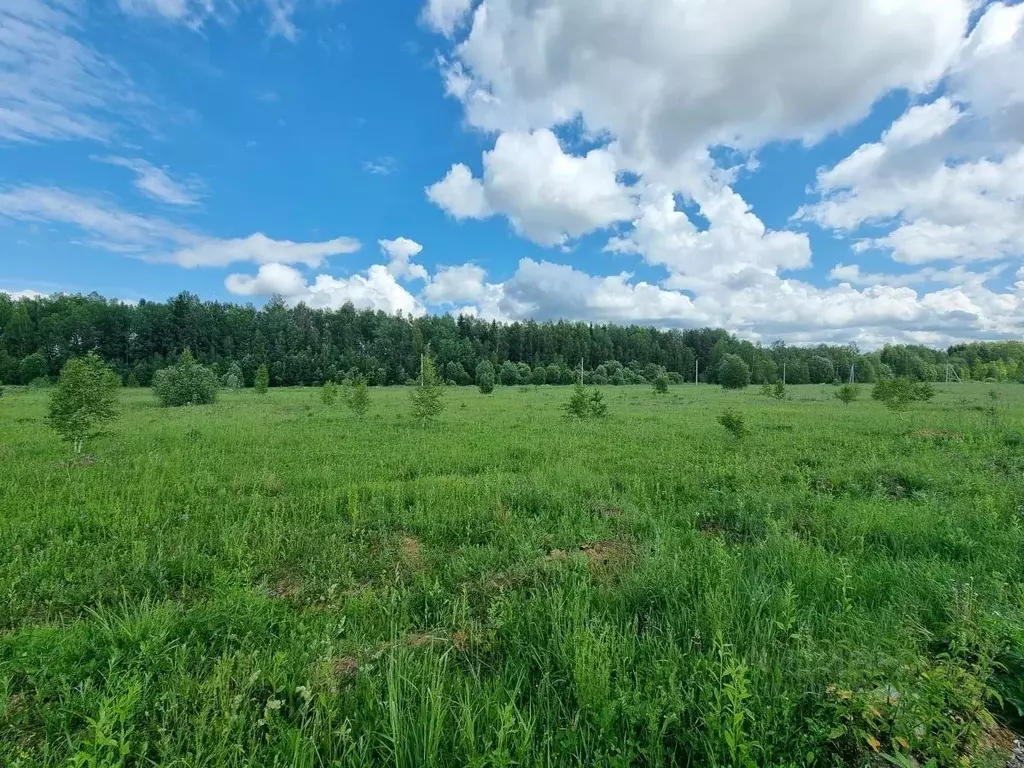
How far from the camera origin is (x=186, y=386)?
35562 mm

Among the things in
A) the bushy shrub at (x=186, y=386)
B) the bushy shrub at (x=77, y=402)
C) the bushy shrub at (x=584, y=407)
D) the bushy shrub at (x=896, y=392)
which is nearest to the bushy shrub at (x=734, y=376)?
the bushy shrub at (x=896, y=392)

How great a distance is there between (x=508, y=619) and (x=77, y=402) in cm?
1452

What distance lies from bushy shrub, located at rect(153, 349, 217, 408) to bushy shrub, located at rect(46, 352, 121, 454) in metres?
24.8

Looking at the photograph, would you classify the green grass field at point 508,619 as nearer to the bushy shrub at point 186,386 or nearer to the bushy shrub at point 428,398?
the bushy shrub at point 428,398

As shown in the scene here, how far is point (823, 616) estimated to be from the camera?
152 inches

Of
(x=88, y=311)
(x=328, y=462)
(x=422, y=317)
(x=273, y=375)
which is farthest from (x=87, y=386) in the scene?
(x=422, y=317)

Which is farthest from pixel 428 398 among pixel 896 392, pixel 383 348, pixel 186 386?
pixel 383 348

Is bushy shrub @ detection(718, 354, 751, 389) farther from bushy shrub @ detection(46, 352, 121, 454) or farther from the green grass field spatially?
bushy shrub @ detection(46, 352, 121, 454)

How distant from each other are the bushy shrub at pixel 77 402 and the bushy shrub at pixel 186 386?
2476cm

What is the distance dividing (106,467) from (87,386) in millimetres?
3713

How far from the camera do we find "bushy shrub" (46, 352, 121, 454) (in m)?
12.1

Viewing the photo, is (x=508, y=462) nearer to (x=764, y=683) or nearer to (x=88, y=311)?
(x=764, y=683)

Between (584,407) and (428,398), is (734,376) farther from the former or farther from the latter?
(428,398)

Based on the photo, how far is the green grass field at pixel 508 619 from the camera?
257cm
